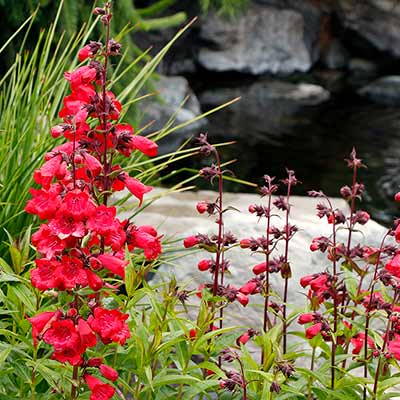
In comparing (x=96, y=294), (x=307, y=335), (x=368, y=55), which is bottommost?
(x=368, y=55)

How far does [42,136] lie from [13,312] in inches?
55.7

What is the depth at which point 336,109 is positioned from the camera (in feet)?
34.5

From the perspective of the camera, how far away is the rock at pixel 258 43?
12523 mm

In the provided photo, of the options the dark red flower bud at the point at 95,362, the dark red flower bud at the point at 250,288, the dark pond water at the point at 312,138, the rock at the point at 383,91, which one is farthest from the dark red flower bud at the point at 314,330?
the rock at the point at 383,91

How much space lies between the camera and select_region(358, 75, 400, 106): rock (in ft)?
37.0

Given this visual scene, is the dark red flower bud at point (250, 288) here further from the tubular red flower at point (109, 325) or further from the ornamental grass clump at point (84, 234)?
the tubular red flower at point (109, 325)

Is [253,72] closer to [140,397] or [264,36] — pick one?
[264,36]

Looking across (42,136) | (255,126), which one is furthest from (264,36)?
(42,136)

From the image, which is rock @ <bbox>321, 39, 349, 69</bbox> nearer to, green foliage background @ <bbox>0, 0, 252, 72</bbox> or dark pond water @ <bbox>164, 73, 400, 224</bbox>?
dark pond water @ <bbox>164, 73, 400, 224</bbox>

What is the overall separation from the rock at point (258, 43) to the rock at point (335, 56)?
48cm

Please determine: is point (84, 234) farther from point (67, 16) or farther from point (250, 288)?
point (67, 16)

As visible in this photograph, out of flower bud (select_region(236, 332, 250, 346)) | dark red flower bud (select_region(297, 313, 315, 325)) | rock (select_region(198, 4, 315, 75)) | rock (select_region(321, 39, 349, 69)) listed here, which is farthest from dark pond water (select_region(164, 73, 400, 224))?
dark red flower bud (select_region(297, 313, 315, 325))

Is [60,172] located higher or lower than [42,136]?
higher

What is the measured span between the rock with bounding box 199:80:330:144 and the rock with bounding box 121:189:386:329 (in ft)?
15.9
